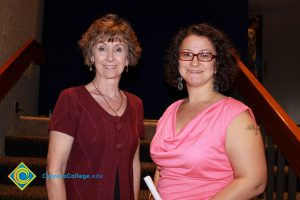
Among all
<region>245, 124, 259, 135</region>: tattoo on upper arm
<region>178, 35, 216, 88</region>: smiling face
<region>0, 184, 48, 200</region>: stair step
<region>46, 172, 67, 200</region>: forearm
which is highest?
<region>178, 35, 216, 88</region>: smiling face

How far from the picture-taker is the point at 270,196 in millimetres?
2465

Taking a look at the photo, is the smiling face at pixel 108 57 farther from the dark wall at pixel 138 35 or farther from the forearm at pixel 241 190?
the dark wall at pixel 138 35

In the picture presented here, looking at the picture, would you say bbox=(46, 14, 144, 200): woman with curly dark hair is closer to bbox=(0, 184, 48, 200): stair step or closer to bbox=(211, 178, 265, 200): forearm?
bbox=(211, 178, 265, 200): forearm

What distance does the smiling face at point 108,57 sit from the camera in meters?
1.77

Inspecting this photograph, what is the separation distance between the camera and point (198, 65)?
1.58m

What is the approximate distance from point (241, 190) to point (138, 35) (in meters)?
4.26

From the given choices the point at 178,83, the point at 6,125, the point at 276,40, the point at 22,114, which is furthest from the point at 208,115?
the point at 276,40

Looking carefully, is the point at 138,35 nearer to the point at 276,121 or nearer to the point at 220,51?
the point at 276,121

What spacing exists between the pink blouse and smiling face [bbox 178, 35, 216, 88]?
0.52ft

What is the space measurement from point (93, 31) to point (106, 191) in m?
0.78

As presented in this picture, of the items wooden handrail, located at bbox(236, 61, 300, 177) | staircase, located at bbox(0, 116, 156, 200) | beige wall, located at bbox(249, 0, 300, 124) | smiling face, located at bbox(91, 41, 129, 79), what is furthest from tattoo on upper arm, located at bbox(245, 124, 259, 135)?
beige wall, located at bbox(249, 0, 300, 124)

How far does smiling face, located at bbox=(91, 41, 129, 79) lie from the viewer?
5.81 feet

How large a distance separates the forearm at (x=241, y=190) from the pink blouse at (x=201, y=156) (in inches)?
3.3

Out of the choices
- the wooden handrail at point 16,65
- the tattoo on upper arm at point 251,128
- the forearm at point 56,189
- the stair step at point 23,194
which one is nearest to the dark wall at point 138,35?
the wooden handrail at point 16,65
